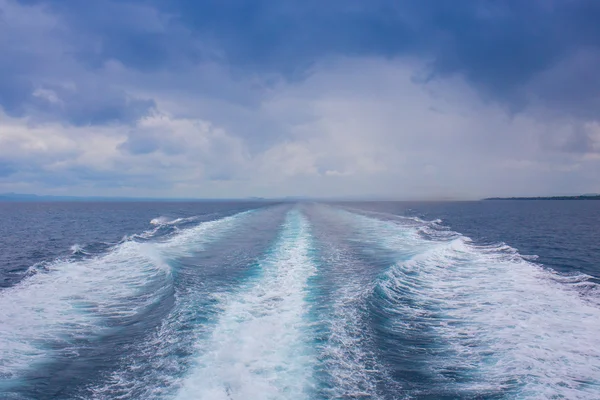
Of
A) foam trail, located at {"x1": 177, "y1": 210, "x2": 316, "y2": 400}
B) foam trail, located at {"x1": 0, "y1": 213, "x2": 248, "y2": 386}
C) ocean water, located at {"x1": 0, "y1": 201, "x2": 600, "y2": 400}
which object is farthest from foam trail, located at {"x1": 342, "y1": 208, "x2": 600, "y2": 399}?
foam trail, located at {"x1": 0, "y1": 213, "x2": 248, "y2": 386}

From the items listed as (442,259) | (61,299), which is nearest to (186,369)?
(61,299)

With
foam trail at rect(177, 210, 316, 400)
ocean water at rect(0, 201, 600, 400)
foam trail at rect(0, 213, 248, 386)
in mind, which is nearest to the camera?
foam trail at rect(177, 210, 316, 400)

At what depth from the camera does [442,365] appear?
7.21 meters

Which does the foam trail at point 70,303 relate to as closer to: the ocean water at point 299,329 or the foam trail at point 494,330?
the ocean water at point 299,329

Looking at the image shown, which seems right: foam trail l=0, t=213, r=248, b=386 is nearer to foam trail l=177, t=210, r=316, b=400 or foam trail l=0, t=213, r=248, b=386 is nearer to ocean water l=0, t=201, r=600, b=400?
ocean water l=0, t=201, r=600, b=400

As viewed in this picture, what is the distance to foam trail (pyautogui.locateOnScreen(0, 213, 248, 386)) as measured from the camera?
7938 millimetres

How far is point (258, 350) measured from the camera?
7.65 meters

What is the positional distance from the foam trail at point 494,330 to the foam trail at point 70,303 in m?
7.75

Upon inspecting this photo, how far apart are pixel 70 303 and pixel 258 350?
292 inches

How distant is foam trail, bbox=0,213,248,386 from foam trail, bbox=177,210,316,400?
10.5 ft

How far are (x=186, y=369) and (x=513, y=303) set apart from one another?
9820mm

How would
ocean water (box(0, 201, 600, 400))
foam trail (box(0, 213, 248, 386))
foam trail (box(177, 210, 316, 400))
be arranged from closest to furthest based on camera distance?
1. foam trail (box(177, 210, 316, 400))
2. ocean water (box(0, 201, 600, 400))
3. foam trail (box(0, 213, 248, 386))

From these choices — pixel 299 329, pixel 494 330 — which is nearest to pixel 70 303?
pixel 299 329

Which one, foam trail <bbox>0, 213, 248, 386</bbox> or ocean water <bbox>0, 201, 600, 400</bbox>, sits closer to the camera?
ocean water <bbox>0, 201, 600, 400</bbox>
